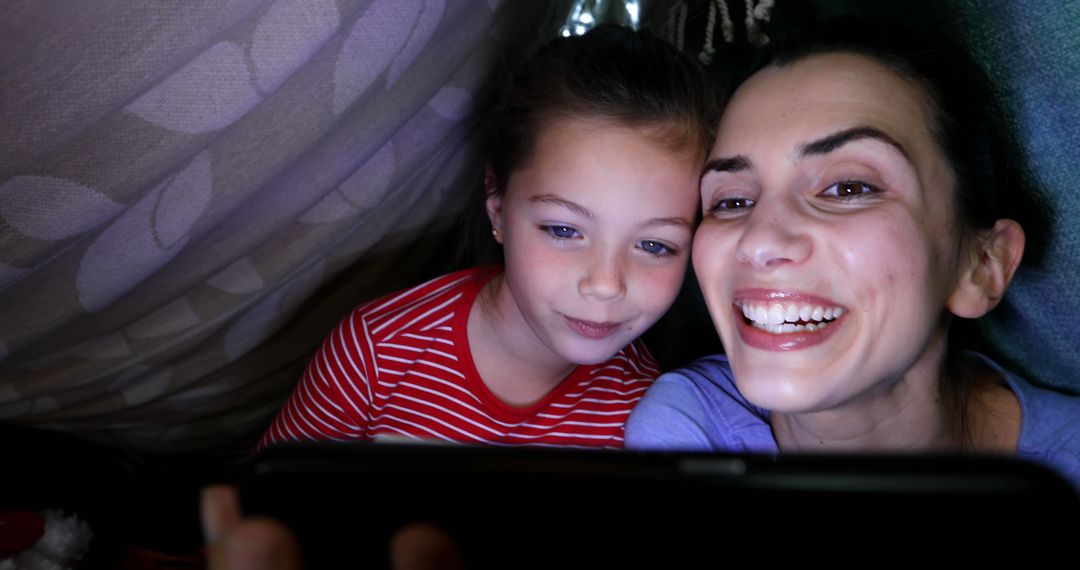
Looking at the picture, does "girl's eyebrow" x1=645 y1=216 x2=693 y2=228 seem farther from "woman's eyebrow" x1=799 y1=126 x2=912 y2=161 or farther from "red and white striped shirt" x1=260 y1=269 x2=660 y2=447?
"red and white striped shirt" x1=260 y1=269 x2=660 y2=447

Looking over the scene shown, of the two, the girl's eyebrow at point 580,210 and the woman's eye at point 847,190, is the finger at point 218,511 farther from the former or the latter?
the woman's eye at point 847,190

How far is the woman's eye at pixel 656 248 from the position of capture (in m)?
0.92

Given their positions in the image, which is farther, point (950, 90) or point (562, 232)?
point (562, 232)

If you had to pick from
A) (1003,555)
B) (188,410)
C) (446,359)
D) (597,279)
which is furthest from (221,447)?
(1003,555)

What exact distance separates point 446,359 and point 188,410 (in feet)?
1.57

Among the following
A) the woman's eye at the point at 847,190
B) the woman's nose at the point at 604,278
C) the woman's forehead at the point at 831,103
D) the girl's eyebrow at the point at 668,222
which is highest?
the woman's forehead at the point at 831,103

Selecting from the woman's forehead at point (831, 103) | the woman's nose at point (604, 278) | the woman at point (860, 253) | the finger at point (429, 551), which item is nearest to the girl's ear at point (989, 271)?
the woman at point (860, 253)

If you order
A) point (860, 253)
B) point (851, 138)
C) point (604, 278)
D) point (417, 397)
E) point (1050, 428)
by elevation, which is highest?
point (851, 138)

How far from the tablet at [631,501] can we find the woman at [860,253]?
36cm

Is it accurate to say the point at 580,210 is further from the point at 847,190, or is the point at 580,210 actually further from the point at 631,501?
the point at 631,501

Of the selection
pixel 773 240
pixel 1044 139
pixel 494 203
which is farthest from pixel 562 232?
pixel 1044 139

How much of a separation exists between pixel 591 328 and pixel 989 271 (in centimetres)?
48

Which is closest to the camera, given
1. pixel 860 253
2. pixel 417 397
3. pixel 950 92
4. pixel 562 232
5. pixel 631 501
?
pixel 631 501

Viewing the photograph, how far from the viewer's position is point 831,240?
0.72m
